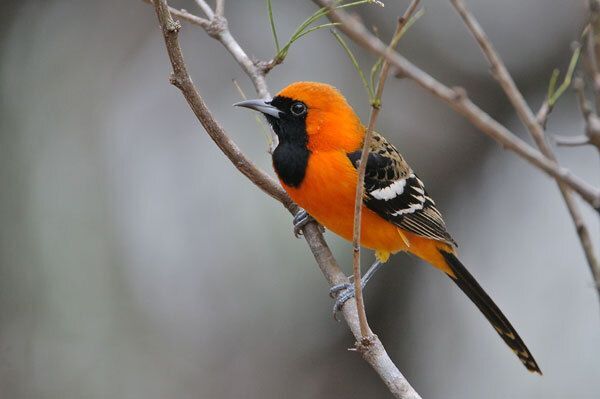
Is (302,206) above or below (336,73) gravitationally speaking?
below

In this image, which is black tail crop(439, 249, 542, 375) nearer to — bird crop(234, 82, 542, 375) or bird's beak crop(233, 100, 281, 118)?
bird crop(234, 82, 542, 375)

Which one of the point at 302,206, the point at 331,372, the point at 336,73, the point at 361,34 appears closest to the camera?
the point at 361,34

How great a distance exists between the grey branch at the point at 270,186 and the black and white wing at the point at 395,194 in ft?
1.31

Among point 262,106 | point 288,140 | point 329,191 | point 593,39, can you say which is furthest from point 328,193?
point 593,39

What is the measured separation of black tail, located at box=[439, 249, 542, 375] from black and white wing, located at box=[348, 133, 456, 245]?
0.20 meters

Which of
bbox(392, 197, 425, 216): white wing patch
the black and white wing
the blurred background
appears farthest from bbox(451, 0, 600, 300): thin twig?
the blurred background

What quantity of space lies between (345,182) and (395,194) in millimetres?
414

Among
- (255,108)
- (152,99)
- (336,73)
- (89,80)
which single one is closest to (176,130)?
(152,99)

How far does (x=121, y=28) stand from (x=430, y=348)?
381 cm

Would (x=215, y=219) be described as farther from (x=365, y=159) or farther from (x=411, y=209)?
(x=365, y=159)

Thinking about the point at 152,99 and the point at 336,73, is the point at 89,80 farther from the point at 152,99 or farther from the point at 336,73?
the point at 336,73

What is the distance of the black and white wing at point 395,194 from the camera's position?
4281mm

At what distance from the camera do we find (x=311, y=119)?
429cm

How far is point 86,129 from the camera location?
6594 mm
